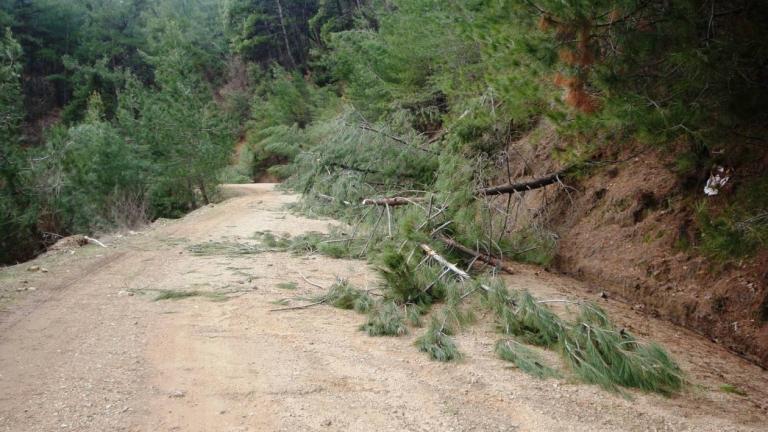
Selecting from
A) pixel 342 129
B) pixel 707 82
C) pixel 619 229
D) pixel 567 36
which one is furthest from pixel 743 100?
pixel 342 129

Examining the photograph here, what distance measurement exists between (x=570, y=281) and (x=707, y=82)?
3.34m

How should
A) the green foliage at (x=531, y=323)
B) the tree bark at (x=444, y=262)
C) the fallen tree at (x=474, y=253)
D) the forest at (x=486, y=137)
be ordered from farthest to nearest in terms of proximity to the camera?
the fallen tree at (x=474, y=253) < the tree bark at (x=444, y=262) < the green foliage at (x=531, y=323) < the forest at (x=486, y=137)

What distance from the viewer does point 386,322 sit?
4.84 meters

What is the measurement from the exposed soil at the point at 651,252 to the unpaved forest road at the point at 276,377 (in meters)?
0.34

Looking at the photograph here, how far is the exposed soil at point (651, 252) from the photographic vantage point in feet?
15.6

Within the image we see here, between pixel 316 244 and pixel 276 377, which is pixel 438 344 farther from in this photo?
pixel 316 244

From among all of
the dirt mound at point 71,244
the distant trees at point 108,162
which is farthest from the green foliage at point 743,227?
the distant trees at point 108,162

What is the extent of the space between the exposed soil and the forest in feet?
0.16

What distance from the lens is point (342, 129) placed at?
10.5m

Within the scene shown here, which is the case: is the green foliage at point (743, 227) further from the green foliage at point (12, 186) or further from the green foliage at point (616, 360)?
the green foliage at point (12, 186)

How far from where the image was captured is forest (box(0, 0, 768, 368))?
406 centimetres

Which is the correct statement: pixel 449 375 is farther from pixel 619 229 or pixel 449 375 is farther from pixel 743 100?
pixel 619 229

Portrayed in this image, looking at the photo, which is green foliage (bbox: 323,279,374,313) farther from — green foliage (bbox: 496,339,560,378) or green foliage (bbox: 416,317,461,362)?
green foliage (bbox: 496,339,560,378)

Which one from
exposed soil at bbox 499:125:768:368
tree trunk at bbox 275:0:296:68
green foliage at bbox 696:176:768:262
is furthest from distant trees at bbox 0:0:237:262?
green foliage at bbox 696:176:768:262
